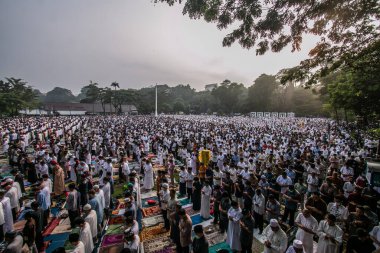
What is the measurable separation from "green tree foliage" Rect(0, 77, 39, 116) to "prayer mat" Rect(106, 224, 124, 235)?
3985cm

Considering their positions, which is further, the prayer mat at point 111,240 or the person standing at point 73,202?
the person standing at point 73,202

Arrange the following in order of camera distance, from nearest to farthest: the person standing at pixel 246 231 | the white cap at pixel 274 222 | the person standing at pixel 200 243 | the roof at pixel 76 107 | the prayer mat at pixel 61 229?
the person standing at pixel 200 243, the white cap at pixel 274 222, the person standing at pixel 246 231, the prayer mat at pixel 61 229, the roof at pixel 76 107

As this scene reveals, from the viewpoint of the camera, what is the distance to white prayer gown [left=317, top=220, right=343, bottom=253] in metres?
4.53

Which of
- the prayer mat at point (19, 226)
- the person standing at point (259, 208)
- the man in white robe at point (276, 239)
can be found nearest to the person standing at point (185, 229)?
the man in white robe at point (276, 239)

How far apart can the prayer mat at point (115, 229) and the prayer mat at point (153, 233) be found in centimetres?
68

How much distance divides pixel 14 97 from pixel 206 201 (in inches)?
1746

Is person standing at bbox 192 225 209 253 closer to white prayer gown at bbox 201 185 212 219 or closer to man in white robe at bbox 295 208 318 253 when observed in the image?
man in white robe at bbox 295 208 318 253

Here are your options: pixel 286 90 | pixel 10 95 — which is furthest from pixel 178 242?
pixel 286 90

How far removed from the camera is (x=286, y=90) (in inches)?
2335

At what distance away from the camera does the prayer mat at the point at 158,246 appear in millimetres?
5676

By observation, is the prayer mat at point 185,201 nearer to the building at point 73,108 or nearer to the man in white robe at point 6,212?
the man in white robe at point 6,212

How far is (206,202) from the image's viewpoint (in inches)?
282

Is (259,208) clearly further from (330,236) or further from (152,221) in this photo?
(152,221)

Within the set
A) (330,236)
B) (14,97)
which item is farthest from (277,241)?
(14,97)
